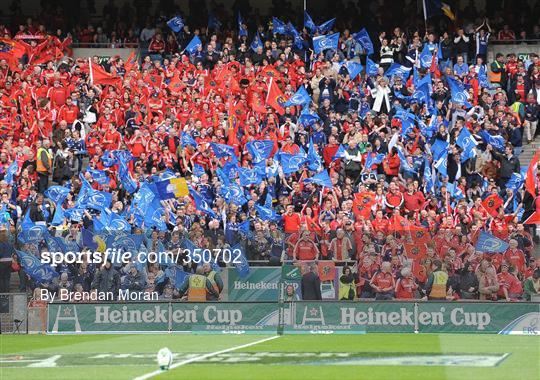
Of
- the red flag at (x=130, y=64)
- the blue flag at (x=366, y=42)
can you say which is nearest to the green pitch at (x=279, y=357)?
the red flag at (x=130, y=64)

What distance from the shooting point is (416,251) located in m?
27.9

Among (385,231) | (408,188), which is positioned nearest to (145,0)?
(408,188)

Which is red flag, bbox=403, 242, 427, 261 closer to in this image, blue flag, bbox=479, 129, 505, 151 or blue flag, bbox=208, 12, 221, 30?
blue flag, bbox=479, 129, 505, 151

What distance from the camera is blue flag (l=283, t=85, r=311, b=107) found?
1497 inches

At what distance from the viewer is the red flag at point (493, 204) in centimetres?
3288

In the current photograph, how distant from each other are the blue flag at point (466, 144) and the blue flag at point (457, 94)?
238 centimetres

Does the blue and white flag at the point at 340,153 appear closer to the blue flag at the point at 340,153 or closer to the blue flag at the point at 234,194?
the blue flag at the point at 340,153

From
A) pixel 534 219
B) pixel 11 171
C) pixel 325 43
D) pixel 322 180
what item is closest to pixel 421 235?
pixel 534 219

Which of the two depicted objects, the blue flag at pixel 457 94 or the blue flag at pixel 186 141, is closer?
the blue flag at pixel 186 141

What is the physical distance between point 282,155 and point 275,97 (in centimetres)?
395

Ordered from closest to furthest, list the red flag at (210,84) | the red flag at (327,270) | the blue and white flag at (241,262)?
the red flag at (327,270) < the blue and white flag at (241,262) < the red flag at (210,84)

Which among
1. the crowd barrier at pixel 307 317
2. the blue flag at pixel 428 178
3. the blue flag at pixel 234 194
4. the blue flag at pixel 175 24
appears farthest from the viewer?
the blue flag at pixel 175 24

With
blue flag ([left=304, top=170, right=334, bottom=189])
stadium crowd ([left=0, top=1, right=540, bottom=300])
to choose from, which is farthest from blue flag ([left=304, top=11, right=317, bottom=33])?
blue flag ([left=304, top=170, right=334, bottom=189])

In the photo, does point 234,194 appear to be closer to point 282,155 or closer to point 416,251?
point 282,155
